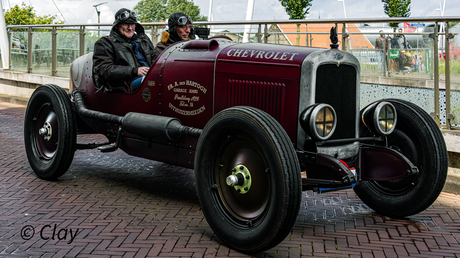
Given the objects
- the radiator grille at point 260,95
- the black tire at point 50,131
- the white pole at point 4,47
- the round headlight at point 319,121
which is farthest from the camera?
the white pole at point 4,47

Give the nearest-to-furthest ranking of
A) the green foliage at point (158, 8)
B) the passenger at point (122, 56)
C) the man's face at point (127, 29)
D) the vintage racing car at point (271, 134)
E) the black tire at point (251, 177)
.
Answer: the black tire at point (251, 177), the vintage racing car at point (271, 134), the passenger at point (122, 56), the man's face at point (127, 29), the green foliage at point (158, 8)

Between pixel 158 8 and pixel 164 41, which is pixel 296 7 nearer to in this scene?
pixel 164 41

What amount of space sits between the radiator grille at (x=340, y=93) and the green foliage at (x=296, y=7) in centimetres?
3659

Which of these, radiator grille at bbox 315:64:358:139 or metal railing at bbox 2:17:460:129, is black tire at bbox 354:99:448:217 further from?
metal railing at bbox 2:17:460:129

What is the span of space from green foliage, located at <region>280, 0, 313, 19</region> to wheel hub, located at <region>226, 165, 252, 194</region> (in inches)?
1469

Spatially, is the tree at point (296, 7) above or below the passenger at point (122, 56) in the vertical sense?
above

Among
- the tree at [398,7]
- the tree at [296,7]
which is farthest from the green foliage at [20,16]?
the tree at [398,7]

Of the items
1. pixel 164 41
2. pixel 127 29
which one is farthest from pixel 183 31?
pixel 127 29

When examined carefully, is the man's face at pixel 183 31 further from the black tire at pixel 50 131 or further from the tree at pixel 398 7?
the tree at pixel 398 7

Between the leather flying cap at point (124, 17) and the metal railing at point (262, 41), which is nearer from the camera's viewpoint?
the leather flying cap at point (124, 17)

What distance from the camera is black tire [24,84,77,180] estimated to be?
5.45 m

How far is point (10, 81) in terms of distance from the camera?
14477 mm

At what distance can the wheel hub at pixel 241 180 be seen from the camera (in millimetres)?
3652
